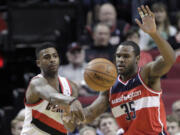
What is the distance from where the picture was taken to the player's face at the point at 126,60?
21.0 feet

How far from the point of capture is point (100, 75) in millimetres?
6551

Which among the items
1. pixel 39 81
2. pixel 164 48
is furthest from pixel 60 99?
pixel 164 48

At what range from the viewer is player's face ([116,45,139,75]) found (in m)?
6.39

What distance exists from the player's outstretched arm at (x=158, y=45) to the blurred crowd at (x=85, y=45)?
2.60m

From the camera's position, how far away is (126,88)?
6492 millimetres

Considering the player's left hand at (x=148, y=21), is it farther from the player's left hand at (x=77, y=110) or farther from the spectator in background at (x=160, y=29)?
the spectator in background at (x=160, y=29)

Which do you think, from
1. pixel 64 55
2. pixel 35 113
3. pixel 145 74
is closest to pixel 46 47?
pixel 35 113

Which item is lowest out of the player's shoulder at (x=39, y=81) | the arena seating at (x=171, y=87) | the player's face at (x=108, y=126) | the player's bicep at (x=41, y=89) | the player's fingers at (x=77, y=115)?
the player's face at (x=108, y=126)

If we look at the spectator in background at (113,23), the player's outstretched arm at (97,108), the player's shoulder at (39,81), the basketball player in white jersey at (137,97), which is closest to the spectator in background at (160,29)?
the spectator in background at (113,23)

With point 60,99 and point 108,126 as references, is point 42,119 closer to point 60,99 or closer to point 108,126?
point 60,99

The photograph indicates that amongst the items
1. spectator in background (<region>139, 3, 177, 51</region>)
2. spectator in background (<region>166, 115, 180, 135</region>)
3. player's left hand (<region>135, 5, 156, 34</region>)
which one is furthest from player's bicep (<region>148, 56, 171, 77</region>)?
spectator in background (<region>139, 3, 177, 51</region>)

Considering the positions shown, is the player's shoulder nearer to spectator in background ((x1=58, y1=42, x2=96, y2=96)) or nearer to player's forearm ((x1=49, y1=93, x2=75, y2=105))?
player's forearm ((x1=49, y1=93, x2=75, y2=105))

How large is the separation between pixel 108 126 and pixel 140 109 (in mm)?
2462

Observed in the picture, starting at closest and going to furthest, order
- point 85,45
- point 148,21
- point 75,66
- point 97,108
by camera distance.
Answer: point 148,21 < point 97,108 < point 75,66 < point 85,45
